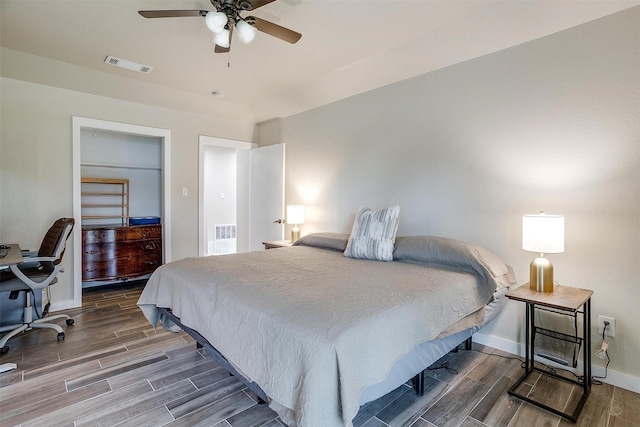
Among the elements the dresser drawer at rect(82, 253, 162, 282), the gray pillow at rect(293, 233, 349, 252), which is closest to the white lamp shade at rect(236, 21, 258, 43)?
the gray pillow at rect(293, 233, 349, 252)

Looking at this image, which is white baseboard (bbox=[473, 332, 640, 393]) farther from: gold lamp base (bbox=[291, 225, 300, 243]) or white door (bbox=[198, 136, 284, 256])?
white door (bbox=[198, 136, 284, 256])

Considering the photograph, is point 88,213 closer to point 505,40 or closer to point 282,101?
point 282,101

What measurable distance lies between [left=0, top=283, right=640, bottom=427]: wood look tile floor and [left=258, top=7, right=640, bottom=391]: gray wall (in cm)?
45

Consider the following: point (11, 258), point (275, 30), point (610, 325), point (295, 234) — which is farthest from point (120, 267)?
point (610, 325)

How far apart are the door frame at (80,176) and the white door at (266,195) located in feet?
4.16

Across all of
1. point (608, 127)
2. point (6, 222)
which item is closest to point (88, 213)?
point (6, 222)

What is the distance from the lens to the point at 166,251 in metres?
4.33

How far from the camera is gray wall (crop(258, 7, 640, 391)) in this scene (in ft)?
6.57

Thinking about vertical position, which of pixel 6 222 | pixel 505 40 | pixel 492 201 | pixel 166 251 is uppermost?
pixel 505 40

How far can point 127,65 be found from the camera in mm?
3244

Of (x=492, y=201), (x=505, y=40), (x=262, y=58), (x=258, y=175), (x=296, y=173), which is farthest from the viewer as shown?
(x=258, y=175)

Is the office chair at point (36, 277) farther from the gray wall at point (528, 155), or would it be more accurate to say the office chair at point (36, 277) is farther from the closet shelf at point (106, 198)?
the gray wall at point (528, 155)

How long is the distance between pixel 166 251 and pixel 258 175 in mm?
1753

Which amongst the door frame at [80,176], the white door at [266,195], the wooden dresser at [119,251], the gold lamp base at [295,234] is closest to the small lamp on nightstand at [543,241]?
the gold lamp base at [295,234]
